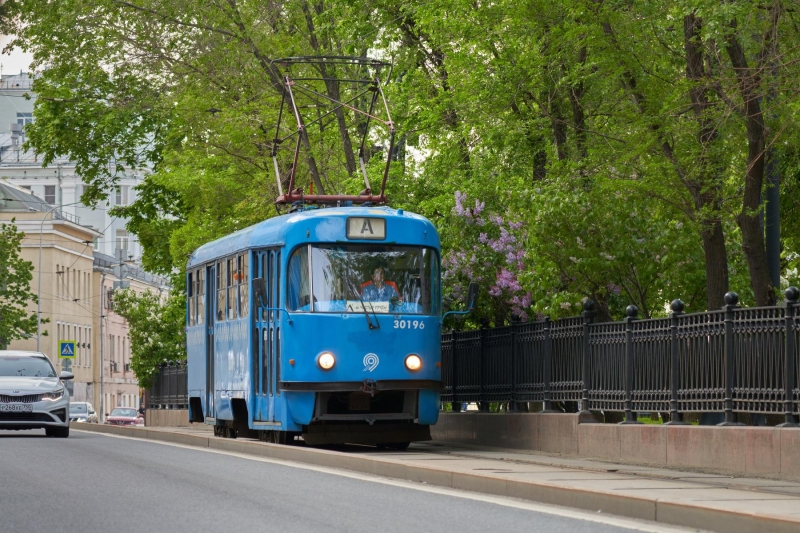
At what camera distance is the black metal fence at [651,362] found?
51.7 feet

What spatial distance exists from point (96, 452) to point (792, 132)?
33.7 ft

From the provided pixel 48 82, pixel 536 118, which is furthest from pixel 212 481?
pixel 48 82

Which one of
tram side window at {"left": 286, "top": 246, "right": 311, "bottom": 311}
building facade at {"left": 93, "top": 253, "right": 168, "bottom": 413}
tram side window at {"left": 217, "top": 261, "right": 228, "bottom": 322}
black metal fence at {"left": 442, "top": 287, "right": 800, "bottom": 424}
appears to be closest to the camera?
black metal fence at {"left": 442, "top": 287, "right": 800, "bottom": 424}

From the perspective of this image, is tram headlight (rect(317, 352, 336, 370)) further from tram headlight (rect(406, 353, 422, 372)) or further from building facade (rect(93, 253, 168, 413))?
building facade (rect(93, 253, 168, 413))

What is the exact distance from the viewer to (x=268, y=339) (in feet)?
73.2

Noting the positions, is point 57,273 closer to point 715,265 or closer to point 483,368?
point 483,368

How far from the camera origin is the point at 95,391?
121 m

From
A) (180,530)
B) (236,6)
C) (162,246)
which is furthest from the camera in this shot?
(162,246)

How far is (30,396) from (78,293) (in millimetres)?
90338

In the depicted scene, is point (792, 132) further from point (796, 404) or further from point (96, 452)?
point (96, 452)

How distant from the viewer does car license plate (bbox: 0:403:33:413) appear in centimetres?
2792

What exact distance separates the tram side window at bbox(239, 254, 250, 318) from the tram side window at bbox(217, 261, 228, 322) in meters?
1.30

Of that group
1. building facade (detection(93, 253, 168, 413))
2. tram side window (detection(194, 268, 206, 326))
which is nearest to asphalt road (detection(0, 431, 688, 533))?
tram side window (detection(194, 268, 206, 326))

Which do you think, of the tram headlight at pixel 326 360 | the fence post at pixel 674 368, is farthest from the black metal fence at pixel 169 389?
the fence post at pixel 674 368
